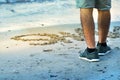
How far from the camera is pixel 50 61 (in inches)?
212

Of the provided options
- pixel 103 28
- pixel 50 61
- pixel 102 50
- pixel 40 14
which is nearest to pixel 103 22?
pixel 103 28

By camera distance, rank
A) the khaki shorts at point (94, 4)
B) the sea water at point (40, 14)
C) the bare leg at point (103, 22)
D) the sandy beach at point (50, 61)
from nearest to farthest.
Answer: the sandy beach at point (50, 61)
the khaki shorts at point (94, 4)
the bare leg at point (103, 22)
the sea water at point (40, 14)

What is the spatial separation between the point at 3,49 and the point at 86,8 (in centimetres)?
146

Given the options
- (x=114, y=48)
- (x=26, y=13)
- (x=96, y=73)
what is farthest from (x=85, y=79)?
(x=26, y=13)

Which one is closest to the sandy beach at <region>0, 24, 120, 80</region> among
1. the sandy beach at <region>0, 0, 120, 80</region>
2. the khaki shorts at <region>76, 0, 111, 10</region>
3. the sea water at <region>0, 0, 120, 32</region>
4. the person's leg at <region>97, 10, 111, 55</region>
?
the sandy beach at <region>0, 0, 120, 80</region>

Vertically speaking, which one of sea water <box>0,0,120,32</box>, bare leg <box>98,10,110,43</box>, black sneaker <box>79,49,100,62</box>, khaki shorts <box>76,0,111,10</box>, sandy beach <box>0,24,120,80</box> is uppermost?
khaki shorts <box>76,0,111,10</box>

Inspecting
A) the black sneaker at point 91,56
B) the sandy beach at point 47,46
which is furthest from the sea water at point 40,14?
the black sneaker at point 91,56

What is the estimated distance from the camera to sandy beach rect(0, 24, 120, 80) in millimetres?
4812

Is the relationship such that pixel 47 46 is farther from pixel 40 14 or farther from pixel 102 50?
pixel 40 14

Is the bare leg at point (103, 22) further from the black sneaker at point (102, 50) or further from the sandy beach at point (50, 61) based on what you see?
the sandy beach at point (50, 61)

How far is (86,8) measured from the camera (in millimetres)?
5324

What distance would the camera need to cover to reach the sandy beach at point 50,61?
4.81m

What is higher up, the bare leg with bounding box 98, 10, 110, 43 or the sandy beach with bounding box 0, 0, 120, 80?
the bare leg with bounding box 98, 10, 110, 43

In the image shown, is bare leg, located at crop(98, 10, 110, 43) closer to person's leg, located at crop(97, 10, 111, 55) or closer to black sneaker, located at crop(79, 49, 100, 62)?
person's leg, located at crop(97, 10, 111, 55)
